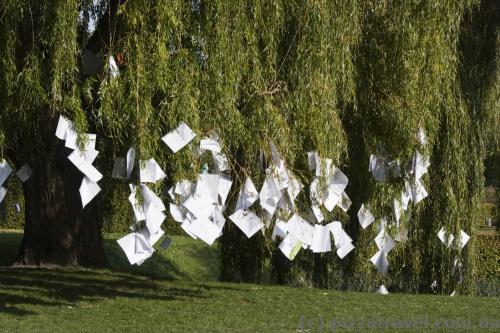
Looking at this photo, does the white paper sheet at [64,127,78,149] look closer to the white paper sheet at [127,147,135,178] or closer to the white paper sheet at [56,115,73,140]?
the white paper sheet at [56,115,73,140]

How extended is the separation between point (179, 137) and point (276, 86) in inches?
46.5

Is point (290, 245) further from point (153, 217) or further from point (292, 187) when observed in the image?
point (153, 217)

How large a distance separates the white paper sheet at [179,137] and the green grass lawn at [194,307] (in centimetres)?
152

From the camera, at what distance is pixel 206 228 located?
635 centimetres

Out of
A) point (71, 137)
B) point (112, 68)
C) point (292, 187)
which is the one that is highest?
point (112, 68)

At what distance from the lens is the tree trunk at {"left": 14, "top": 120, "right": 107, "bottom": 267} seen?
1030 centimetres

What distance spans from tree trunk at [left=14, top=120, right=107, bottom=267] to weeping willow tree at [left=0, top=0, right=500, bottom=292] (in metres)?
0.33

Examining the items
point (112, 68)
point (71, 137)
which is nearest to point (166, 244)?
point (71, 137)

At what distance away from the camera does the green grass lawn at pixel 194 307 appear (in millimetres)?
6828

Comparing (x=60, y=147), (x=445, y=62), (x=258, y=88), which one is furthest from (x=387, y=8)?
(x=60, y=147)

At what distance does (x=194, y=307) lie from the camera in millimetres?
7789

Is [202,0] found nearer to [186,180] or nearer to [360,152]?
[186,180]

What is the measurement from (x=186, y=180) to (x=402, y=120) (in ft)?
7.97

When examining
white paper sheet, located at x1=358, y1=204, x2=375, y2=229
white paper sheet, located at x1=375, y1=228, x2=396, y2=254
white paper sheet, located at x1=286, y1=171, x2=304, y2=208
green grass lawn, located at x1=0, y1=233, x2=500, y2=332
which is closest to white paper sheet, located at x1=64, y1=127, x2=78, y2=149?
green grass lawn, located at x1=0, y1=233, x2=500, y2=332
